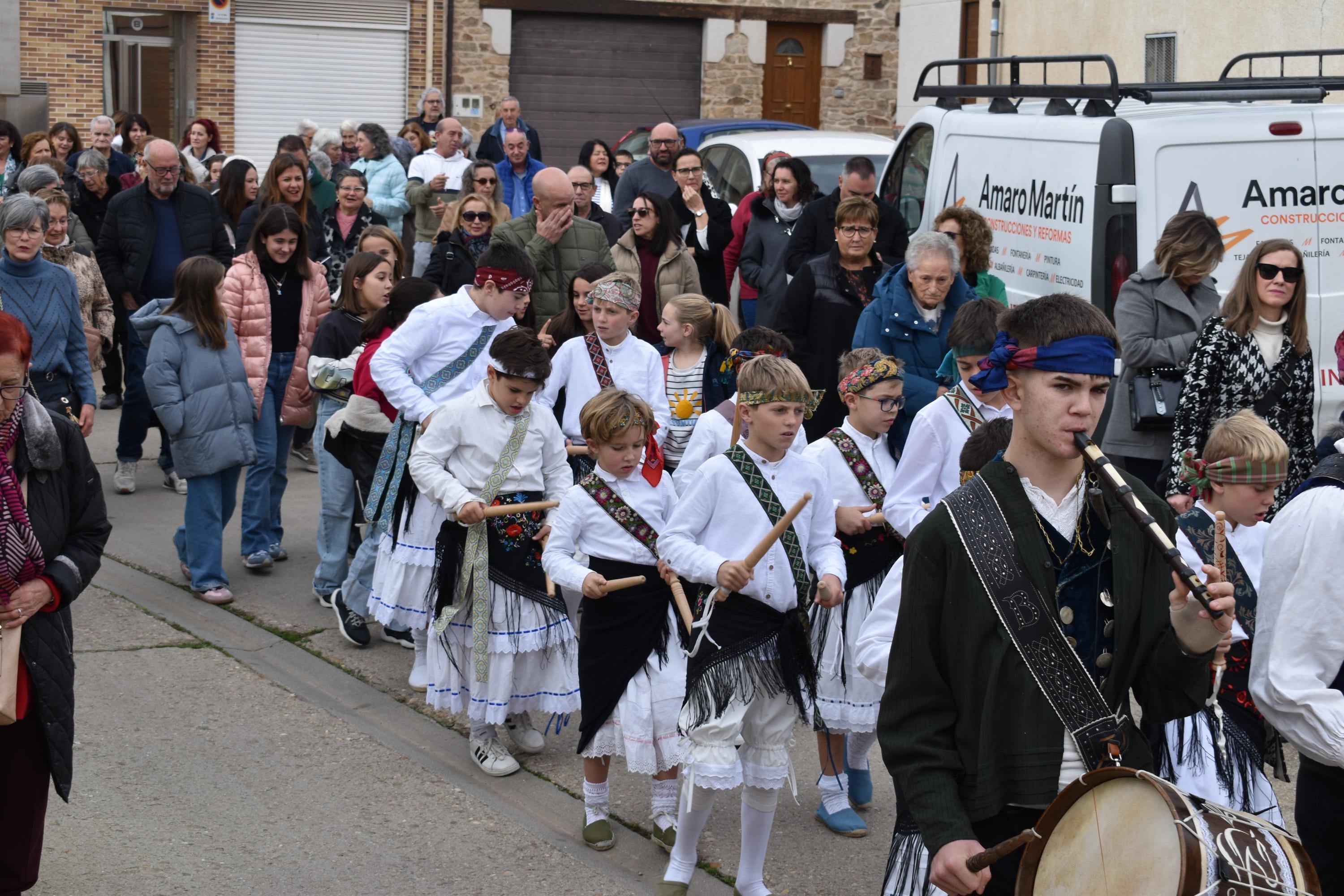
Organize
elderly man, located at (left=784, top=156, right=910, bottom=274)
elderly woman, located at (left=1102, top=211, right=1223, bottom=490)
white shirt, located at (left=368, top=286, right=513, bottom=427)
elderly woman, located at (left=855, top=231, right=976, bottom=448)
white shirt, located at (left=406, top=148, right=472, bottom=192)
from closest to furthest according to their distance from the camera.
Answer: white shirt, located at (left=368, top=286, right=513, bottom=427)
elderly woman, located at (left=855, top=231, right=976, bottom=448)
elderly woman, located at (left=1102, top=211, right=1223, bottom=490)
elderly man, located at (left=784, top=156, right=910, bottom=274)
white shirt, located at (left=406, top=148, right=472, bottom=192)

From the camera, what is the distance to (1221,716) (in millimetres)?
3951

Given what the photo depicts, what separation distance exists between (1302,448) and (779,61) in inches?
773

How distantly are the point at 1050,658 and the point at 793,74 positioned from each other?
23637mm

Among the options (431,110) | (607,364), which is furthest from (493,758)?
(431,110)

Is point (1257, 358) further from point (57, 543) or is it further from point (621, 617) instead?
point (57, 543)

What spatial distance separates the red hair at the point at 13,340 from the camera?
13.3 ft

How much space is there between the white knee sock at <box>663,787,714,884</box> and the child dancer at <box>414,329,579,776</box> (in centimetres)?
118

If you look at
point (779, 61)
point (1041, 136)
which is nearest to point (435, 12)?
point (779, 61)

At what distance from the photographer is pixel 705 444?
227 inches

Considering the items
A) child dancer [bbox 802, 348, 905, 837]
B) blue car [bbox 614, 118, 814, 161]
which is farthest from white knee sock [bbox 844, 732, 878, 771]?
blue car [bbox 614, 118, 814, 161]

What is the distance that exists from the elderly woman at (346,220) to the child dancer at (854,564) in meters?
6.39

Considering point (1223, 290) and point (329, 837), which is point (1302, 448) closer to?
point (1223, 290)

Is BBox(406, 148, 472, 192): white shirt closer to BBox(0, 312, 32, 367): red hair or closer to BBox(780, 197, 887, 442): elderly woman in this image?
BBox(780, 197, 887, 442): elderly woman

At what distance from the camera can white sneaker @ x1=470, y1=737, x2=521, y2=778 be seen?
5.81 metres
